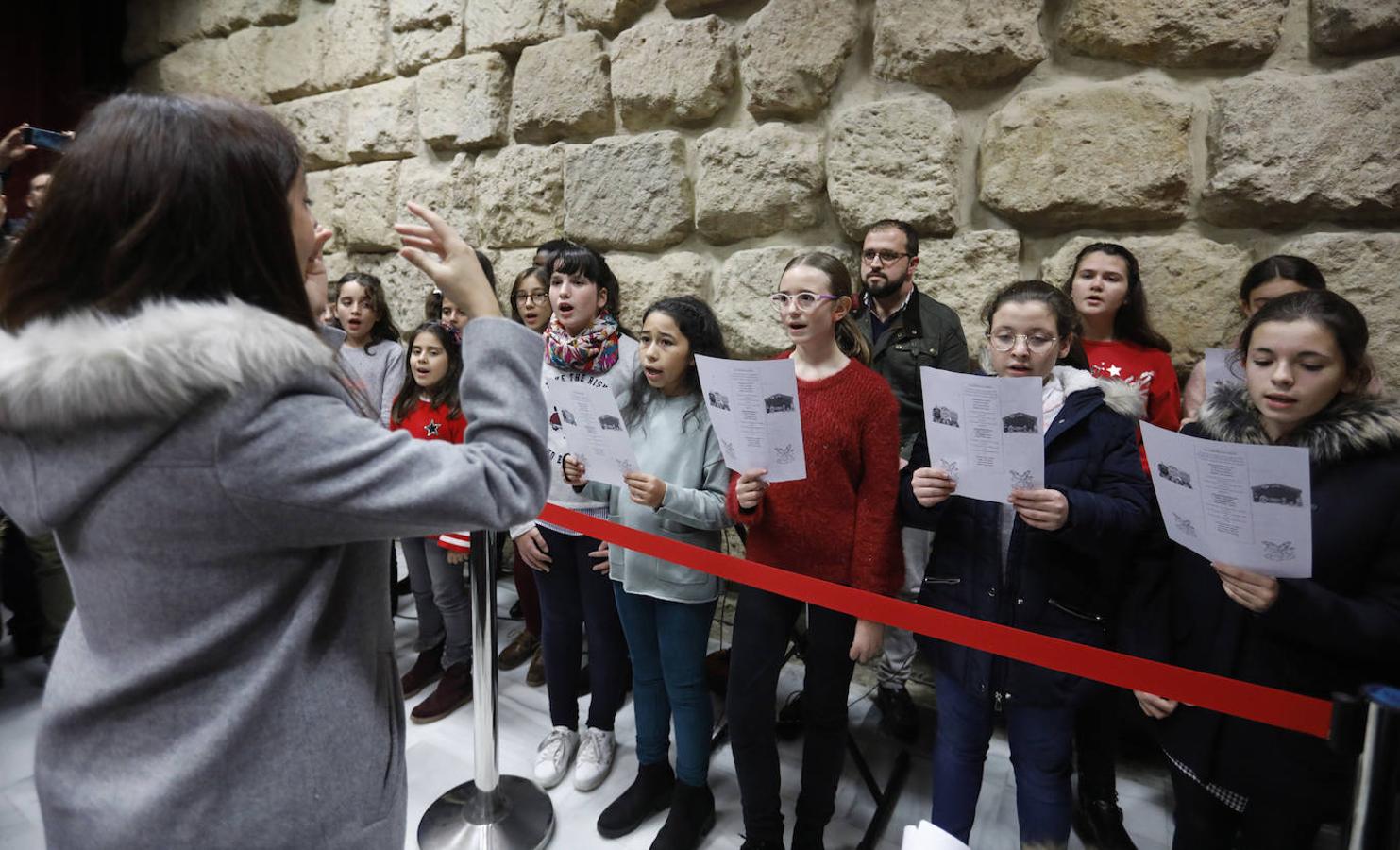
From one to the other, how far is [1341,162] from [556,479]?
89.1 inches

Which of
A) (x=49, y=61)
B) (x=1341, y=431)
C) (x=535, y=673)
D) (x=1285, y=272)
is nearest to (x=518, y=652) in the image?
(x=535, y=673)

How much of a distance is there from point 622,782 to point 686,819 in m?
0.35

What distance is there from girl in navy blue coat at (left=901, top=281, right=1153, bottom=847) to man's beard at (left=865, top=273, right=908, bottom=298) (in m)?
0.68

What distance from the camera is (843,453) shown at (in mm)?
1711

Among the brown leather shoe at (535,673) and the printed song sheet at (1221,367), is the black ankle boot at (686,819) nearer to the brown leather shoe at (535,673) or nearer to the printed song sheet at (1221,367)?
the brown leather shoe at (535,673)

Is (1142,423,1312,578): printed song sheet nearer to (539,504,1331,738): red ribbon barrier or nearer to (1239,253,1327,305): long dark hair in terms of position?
(539,504,1331,738): red ribbon barrier

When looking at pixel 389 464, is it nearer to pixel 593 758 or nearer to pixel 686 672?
pixel 686 672

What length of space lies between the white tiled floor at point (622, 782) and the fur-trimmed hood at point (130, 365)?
1.64m

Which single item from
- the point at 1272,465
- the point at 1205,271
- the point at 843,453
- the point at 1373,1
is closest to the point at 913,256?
the point at 1205,271

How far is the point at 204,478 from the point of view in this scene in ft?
2.30

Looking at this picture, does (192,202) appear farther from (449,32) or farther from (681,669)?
(449,32)

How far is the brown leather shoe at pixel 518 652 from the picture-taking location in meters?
2.84

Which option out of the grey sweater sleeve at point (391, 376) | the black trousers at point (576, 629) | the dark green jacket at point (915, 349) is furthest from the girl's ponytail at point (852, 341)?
the grey sweater sleeve at point (391, 376)

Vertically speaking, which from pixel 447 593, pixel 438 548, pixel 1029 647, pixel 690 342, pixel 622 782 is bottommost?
pixel 622 782
